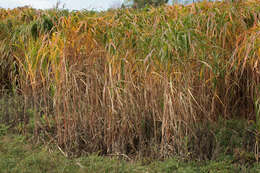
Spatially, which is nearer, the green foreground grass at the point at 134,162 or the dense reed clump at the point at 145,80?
the green foreground grass at the point at 134,162

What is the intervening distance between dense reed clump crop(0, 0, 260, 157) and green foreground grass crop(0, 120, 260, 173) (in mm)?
133

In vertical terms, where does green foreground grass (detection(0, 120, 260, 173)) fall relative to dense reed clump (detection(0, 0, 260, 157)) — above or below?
below

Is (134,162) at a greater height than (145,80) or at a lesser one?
lesser

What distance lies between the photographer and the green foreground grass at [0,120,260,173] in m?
3.07

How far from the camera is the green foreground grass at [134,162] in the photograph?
3070 millimetres

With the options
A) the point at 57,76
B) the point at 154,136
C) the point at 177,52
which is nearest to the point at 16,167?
the point at 57,76

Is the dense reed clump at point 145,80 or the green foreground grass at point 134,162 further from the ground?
the dense reed clump at point 145,80

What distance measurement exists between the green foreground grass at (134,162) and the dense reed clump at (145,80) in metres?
0.13

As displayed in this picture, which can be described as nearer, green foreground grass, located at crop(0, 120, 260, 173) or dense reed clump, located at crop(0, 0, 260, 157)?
green foreground grass, located at crop(0, 120, 260, 173)

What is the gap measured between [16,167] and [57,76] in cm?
107

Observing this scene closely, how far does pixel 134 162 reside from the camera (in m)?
3.27

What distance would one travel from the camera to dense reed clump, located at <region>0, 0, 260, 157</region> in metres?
3.28

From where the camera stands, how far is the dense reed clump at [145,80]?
3.28m

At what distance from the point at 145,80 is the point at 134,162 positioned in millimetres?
838
